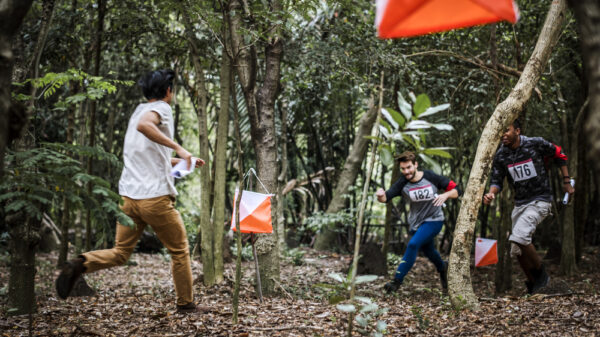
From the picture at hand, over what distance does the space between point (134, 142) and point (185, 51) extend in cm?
229

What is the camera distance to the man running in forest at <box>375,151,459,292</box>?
4625mm

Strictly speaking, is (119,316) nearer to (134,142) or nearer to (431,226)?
(134,142)

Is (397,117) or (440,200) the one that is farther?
(440,200)

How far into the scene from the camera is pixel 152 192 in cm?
301

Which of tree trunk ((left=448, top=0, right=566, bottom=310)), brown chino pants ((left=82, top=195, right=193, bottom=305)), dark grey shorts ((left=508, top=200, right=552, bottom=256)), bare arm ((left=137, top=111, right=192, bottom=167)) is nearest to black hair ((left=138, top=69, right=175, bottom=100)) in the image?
bare arm ((left=137, top=111, right=192, bottom=167))

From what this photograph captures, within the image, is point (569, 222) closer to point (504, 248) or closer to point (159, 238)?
point (504, 248)

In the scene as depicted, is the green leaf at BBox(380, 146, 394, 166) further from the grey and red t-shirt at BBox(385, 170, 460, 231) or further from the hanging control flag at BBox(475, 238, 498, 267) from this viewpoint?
the hanging control flag at BBox(475, 238, 498, 267)

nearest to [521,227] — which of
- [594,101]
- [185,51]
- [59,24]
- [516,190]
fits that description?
[516,190]

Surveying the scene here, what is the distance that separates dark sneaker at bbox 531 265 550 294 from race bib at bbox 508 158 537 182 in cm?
88

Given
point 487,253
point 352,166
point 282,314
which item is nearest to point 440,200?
point 487,253

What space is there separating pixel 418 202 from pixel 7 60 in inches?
160

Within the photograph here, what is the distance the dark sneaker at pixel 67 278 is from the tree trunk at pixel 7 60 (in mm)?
1606

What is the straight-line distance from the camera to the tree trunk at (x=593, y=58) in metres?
1.21

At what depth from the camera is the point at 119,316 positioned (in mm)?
3273
